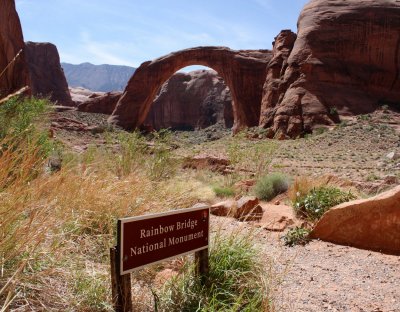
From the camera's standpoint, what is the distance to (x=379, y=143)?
22312 mm

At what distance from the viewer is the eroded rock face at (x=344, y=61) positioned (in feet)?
91.9

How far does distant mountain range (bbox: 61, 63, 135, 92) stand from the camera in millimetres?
170000

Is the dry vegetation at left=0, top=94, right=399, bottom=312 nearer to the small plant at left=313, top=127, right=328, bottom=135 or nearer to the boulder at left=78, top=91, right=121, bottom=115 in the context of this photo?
the small plant at left=313, top=127, right=328, bottom=135

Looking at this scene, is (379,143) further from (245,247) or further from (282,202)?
(245,247)

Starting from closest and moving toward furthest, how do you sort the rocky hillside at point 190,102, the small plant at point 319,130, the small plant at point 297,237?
the small plant at point 297,237, the small plant at point 319,130, the rocky hillside at point 190,102

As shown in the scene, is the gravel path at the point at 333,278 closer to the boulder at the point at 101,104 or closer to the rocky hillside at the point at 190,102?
the boulder at the point at 101,104

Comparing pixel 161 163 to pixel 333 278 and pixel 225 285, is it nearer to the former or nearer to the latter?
pixel 333 278

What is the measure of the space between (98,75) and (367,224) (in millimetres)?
183110

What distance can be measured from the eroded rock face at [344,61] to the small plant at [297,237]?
22.3 metres

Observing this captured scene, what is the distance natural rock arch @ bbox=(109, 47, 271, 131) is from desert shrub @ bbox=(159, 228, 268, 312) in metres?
31.3

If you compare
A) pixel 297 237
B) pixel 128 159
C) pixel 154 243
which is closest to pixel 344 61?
pixel 128 159

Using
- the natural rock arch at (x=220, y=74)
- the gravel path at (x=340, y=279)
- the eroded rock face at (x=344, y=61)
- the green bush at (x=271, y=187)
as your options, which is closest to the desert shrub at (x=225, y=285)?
the gravel path at (x=340, y=279)

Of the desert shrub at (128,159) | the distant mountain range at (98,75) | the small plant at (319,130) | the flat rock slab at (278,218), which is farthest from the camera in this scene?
the distant mountain range at (98,75)

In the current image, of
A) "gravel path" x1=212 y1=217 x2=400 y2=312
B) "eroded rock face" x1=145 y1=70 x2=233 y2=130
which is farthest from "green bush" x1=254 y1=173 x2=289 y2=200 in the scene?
"eroded rock face" x1=145 y1=70 x2=233 y2=130
